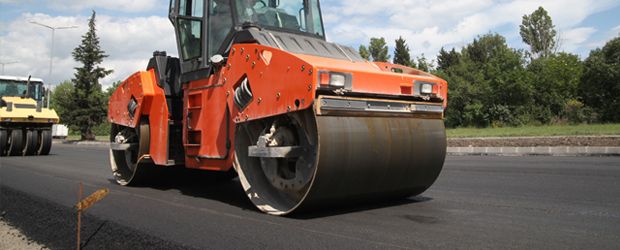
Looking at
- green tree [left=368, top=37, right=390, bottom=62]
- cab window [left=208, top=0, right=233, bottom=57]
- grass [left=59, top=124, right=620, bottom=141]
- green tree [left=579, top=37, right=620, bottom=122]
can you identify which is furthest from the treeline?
cab window [left=208, top=0, right=233, bottom=57]

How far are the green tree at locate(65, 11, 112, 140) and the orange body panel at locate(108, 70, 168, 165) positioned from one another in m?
30.2

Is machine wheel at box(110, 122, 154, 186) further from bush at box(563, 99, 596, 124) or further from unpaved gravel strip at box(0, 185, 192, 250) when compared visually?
bush at box(563, 99, 596, 124)

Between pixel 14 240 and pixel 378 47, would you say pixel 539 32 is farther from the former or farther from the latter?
pixel 14 240

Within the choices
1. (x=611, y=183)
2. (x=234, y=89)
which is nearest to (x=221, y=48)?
(x=234, y=89)

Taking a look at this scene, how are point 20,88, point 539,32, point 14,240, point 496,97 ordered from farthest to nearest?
point 539,32
point 496,97
point 20,88
point 14,240

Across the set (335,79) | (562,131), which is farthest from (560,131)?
(335,79)

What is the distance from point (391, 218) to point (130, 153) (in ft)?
15.5

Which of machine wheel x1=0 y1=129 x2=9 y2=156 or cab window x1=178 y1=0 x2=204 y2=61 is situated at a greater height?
cab window x1=178 y1=0 x2=204 y2=61

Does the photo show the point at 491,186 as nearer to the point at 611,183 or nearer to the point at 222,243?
the point at 611,183

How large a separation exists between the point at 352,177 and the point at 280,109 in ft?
2.82

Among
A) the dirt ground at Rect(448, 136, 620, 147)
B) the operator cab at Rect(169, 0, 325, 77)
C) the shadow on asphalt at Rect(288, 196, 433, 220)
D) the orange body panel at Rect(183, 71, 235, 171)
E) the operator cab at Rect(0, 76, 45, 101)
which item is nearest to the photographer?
the shadow on asphalt at Rect(288, 196, 433, 220)

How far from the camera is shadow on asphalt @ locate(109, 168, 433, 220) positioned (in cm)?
485

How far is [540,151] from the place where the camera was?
14.4m

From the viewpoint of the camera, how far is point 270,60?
15.4ft
